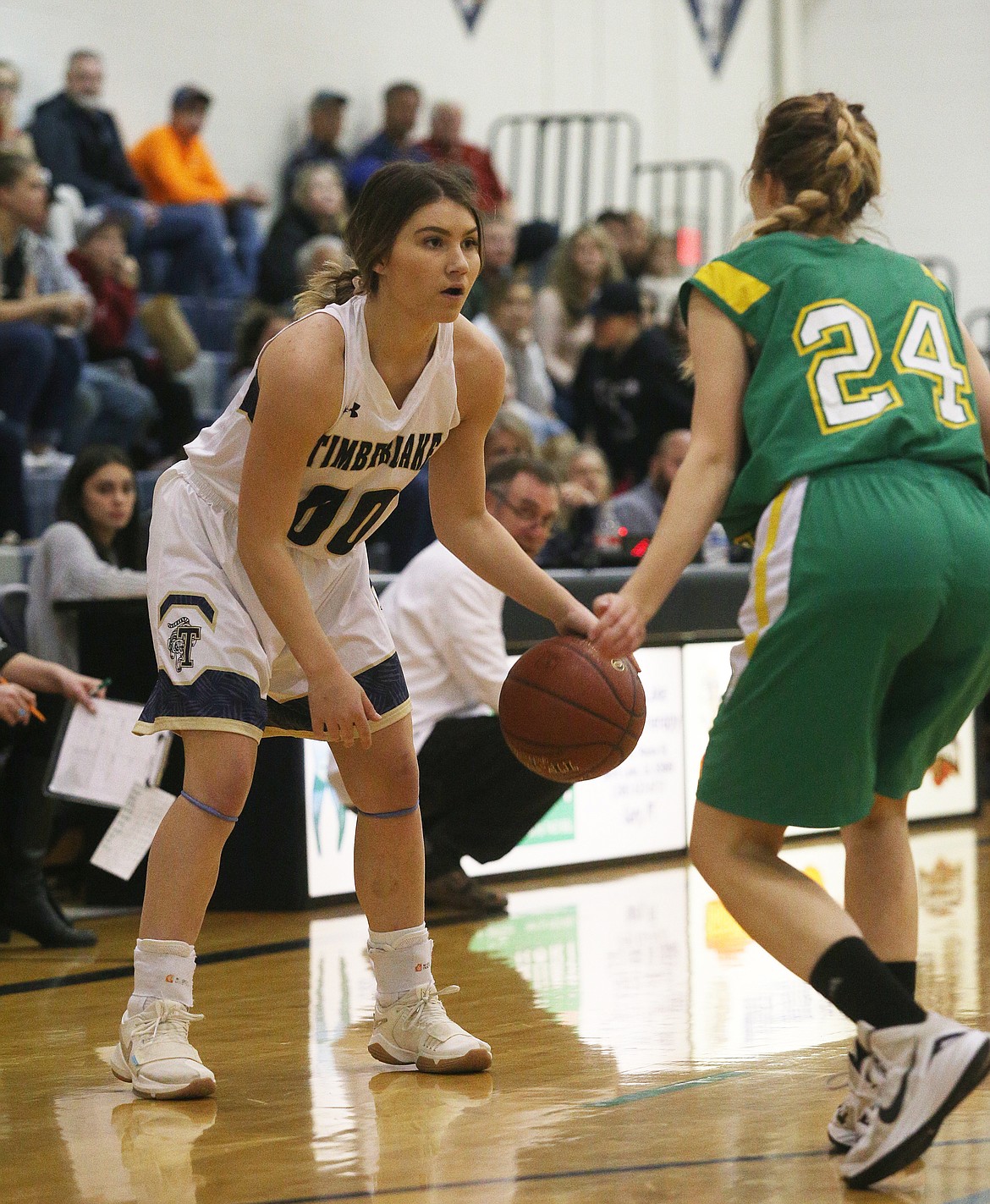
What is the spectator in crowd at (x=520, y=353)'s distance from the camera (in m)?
10.1

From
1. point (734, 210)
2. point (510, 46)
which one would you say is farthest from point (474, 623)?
point (734, 210)

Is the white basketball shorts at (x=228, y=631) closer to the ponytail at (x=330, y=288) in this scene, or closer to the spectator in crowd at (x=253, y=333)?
the ponytail at (x=330, y=288)

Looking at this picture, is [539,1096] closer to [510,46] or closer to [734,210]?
[510,46]

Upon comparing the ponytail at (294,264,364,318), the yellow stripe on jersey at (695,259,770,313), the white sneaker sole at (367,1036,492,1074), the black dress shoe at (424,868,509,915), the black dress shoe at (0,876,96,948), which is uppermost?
the ponytail at (294,264,364,318)

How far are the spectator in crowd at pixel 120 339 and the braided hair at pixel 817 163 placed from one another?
6030 mm

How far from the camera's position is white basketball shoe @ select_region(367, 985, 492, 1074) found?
11.3 feet

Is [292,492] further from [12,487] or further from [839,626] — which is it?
[12,487]

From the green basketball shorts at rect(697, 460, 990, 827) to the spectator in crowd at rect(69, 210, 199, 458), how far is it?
20.5 feet

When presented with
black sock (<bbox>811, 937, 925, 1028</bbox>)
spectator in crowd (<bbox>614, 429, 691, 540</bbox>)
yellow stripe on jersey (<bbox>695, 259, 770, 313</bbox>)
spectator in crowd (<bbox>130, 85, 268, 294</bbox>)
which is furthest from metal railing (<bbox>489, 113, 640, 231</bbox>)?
black sock (<bbox>811, 937, 925, 1028</bbox>)

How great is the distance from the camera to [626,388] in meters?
10.0

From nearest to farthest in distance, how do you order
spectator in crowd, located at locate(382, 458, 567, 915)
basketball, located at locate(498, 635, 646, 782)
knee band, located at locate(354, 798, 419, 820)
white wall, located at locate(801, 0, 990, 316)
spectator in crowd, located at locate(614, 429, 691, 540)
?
basketball, located at locate(498, 635, 646, 782) → knee band, located at locate(354, 798, 419, 820) → spectator in crowd, located at locate(382, 458, 567, 915) → spectator in crowd, located at locate(614, 429, 691, 540) → white wall, located at locate(801, 0, 990, 316)

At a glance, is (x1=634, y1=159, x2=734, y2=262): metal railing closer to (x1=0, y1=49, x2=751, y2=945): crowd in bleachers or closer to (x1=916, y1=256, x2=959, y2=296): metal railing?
(x1=916, y1=256, x2=959, y2=296): metal railing

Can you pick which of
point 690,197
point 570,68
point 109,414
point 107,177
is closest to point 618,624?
point 109,414

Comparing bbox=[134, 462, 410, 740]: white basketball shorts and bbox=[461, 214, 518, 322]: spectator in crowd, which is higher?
bbox=[461, 214, 518, 322]: spectator in crowd
